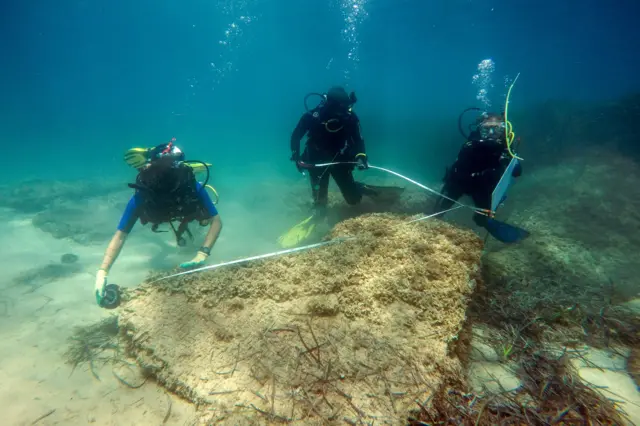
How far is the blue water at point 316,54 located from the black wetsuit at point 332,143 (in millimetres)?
14679

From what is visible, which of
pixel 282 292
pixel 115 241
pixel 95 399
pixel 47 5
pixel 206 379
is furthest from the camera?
pixel 47 5

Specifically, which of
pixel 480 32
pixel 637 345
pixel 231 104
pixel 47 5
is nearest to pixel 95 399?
pixel 637 345

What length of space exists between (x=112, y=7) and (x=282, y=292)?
78.6 m

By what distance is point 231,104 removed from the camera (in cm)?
12512

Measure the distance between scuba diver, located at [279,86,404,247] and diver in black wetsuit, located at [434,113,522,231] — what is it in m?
1.47

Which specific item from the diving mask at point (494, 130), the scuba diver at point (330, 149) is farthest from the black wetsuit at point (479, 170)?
the scuba diver at point (330, 149)

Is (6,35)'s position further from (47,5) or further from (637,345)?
(637,345)

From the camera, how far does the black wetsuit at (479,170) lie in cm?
574

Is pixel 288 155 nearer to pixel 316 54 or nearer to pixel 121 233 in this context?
pixel 316 54

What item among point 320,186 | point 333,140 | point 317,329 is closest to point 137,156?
point 320,186

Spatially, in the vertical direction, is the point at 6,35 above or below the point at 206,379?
above

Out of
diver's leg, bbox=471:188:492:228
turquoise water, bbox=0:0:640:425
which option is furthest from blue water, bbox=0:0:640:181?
diver's leg, bbox=471:188:492:228

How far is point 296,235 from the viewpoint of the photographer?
6281 mm

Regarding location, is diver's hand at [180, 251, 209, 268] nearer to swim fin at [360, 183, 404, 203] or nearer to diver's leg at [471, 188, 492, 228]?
swim fin at [360, 183, 404, 203]
